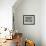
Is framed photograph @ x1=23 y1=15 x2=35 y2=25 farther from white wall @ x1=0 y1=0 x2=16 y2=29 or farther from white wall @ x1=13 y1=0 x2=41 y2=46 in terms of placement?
white wall @ x1=0 y1=0 x2=16 y2=29

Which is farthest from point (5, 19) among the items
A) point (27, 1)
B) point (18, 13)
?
point (27, 1)

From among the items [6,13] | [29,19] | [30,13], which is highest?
[30,13]

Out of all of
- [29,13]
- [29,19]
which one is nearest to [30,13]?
[29,13]

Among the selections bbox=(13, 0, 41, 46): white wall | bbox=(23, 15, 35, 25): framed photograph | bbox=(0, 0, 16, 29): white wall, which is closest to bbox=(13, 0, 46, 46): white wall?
bbox=(13, 0, 41, 46): white wall

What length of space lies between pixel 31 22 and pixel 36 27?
1.14ft

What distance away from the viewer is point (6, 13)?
4.39 meters

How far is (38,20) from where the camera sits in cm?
570

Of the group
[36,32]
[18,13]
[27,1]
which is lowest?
[36,32]

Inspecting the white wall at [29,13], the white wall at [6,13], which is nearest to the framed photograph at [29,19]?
the white wall at [29,13]

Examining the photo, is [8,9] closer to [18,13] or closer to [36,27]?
[18,13]

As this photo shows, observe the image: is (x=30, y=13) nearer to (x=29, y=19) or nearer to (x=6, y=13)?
(x=29, y=19)

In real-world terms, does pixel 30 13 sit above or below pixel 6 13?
above

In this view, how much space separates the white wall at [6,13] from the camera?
14.2ft

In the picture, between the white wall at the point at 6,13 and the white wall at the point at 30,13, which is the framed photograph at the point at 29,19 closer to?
the white wall at the point at 30,13
